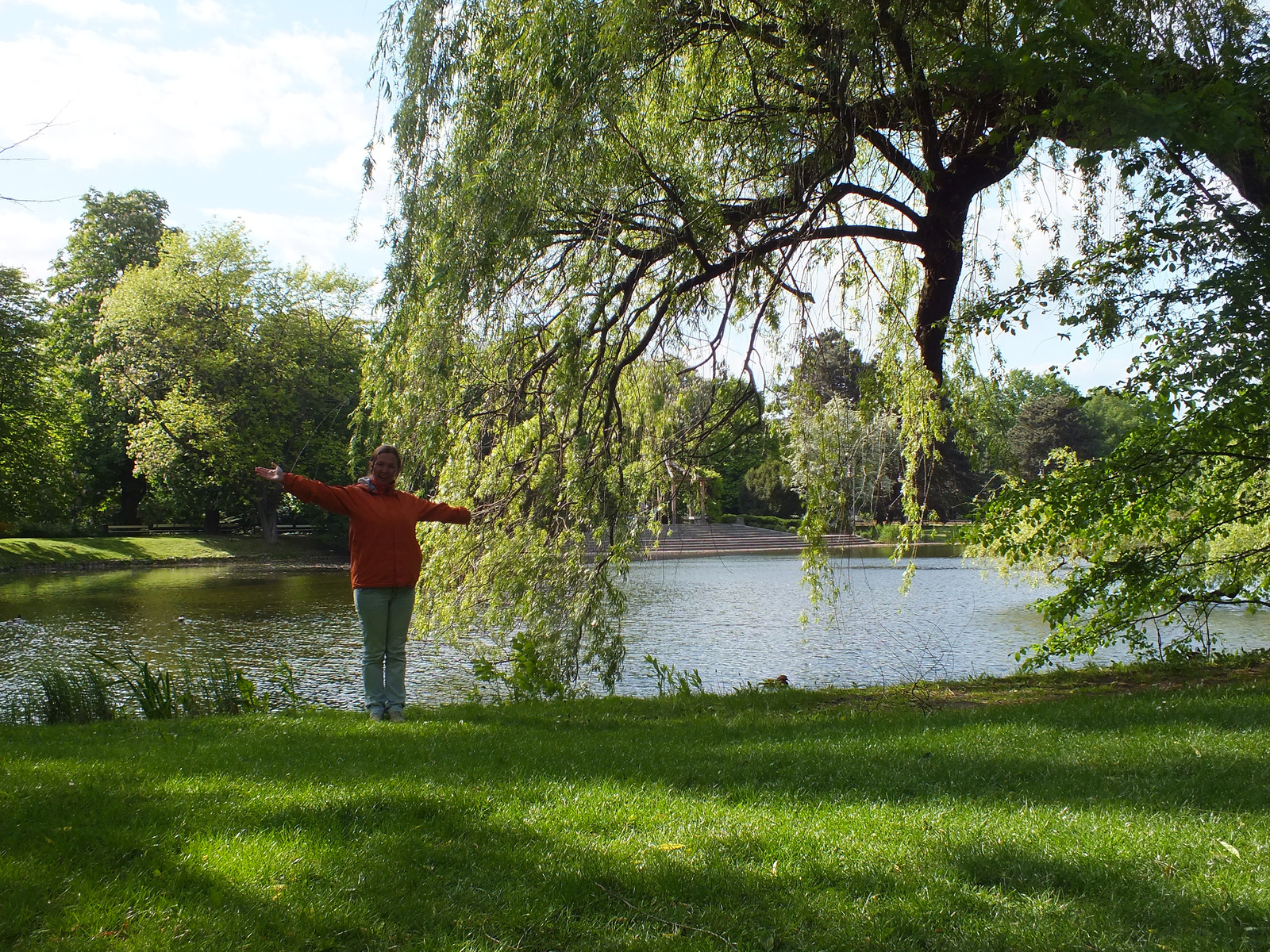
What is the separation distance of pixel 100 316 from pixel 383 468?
116 feet

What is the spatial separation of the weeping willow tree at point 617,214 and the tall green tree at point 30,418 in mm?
15118

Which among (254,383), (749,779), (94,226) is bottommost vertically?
(749,779)

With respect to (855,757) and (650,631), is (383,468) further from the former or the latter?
(650,631)

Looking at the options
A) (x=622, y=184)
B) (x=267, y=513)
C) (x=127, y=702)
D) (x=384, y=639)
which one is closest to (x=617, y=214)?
(x=622, y=184)

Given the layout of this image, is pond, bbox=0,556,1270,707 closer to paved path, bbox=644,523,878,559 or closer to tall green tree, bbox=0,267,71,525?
tall green tree, bbox=0,267,71,525

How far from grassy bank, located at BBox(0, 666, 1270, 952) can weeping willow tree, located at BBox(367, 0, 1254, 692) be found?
2703mm

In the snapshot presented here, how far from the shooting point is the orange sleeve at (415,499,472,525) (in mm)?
6344

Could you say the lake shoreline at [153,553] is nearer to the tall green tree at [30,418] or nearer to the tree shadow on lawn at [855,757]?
the tall green tree at [30,418]

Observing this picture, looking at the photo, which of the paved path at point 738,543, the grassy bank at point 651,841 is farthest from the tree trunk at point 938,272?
the paved path at point 738,543

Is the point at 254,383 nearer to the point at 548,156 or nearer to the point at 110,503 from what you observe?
the point at 110,503

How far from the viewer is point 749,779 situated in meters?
4.13

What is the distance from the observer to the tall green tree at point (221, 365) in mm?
30953

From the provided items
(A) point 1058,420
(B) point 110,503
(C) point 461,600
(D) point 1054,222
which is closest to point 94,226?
(B) point 110,503

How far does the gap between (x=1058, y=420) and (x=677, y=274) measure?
157 ft
